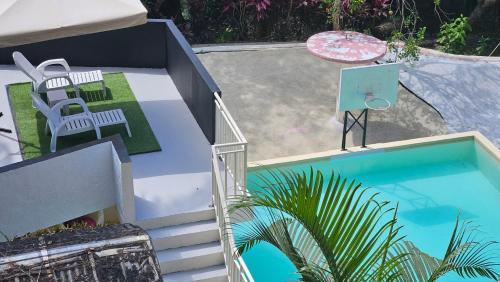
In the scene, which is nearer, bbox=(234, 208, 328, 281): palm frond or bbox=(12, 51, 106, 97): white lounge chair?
bbox=(234, 208, 328, 281): palm frond

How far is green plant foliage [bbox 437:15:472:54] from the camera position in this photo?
1595 centimetres

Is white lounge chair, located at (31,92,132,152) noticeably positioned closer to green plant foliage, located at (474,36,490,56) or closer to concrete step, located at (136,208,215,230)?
concrete step, located at (136,208,215,230)

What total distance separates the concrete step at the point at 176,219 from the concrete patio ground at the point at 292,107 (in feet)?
8.96

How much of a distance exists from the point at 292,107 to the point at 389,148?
2196 mm

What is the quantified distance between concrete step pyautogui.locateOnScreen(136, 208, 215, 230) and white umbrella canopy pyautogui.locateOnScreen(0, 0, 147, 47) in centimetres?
273

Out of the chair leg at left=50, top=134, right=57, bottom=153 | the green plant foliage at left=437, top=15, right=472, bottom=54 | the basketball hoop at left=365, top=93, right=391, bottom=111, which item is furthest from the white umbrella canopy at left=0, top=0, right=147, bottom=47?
the green plant foliage at left=437, top=15, right=472, bottom=54

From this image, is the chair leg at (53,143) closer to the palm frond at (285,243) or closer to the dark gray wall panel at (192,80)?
the dark gray wall panel at (192,80)

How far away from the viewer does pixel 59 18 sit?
9094 millimetres

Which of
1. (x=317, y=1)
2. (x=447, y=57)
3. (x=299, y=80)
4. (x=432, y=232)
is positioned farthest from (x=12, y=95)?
(x=447, y=57)

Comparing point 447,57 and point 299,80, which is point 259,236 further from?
point 447,57

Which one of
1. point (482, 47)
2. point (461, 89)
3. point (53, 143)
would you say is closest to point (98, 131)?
point (53, 143)

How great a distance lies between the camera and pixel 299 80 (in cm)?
1401

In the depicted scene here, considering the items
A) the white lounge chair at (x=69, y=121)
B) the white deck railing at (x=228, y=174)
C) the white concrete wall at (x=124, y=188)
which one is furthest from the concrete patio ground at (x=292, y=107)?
the white concrete wall at (x=124, y=188)

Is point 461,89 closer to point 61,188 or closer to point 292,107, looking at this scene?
point 292,107
